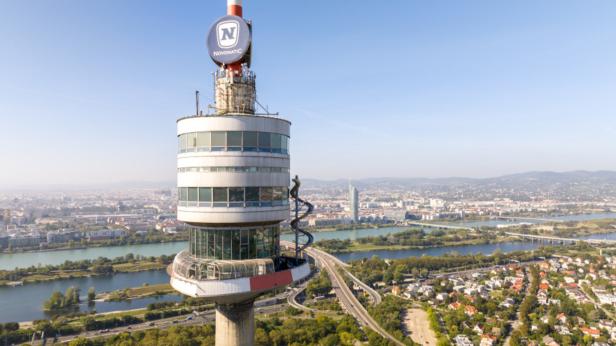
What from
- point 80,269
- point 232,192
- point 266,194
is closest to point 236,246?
point 232,192

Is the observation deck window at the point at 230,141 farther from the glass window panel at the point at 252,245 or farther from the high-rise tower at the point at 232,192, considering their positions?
the glass window panel at the point at 252,245

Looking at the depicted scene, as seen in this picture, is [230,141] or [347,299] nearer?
[230,141]

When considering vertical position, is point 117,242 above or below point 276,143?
below

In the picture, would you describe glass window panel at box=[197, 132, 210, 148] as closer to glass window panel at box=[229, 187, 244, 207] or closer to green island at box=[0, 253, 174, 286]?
glass window panel at box=[229, 187, 244, 207]

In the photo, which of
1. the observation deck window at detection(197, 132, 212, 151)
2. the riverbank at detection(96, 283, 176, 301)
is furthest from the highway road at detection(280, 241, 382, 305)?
the observation deck window at detection(197, 132, 212, 151)

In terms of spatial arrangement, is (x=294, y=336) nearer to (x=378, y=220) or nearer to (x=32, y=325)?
(x=32, y=325)

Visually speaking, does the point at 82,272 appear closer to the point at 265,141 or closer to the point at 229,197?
the point at 229,197
